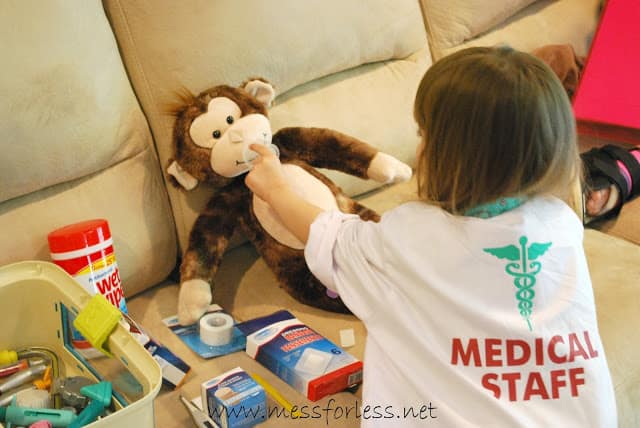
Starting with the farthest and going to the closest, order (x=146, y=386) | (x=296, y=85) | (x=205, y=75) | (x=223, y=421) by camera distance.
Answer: (x=296, y=85) → (x=205, y=75) → (x=223, y=421) → (x=146, y=386)

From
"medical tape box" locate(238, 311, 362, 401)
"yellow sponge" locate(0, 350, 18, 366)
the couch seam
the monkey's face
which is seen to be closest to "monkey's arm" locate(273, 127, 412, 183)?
the monkey's face

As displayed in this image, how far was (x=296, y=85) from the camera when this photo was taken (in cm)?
142

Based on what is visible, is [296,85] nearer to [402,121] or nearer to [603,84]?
[402,121]

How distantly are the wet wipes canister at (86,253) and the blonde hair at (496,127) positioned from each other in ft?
1.85

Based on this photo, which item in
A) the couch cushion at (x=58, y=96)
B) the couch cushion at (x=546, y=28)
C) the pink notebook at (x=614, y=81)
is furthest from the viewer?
the couch cushion at (x=546, y=28)

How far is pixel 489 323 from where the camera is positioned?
2.85 ft

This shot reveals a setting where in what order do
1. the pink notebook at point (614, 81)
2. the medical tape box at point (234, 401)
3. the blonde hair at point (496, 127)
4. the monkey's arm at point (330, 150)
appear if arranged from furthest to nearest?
the pink notebook at point (614, 81) < the monkey's arm at point (330, 150) < the medical tape box at point (234, 401) < the blonde hair at point (496, 127)

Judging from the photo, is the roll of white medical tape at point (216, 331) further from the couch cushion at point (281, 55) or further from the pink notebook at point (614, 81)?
the pink notebook at point (614, 81)

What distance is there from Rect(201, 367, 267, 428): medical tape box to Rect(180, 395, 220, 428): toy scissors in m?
0.01

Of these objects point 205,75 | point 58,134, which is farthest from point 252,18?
point 58,134

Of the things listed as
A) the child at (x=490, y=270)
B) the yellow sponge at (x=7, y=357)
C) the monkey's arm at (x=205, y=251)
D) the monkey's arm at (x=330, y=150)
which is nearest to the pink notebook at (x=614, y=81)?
the monkey's arm at (x=330, y=150)

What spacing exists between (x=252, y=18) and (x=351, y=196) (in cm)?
45

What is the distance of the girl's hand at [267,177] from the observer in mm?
1133

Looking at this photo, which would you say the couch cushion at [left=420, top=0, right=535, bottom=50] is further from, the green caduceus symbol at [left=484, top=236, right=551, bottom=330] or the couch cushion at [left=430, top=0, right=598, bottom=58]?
the green caduceus symbol at [left=484, top=236, right=551, bottom=330]
